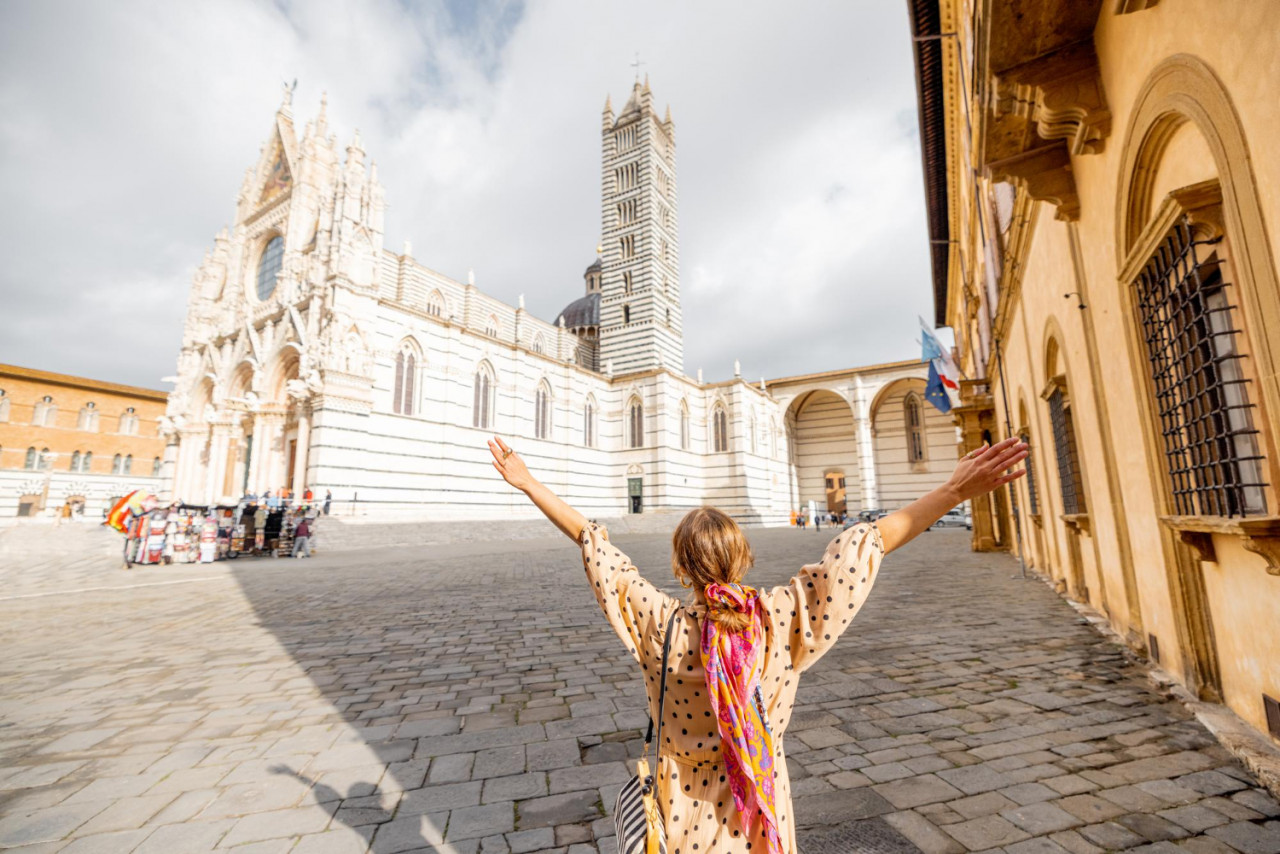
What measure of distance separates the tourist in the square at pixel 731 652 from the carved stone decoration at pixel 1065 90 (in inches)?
144

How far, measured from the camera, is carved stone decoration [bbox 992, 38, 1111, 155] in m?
3.83

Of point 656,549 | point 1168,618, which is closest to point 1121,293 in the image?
point 1168,618

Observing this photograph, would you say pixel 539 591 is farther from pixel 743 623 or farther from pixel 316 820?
pixel 743 623

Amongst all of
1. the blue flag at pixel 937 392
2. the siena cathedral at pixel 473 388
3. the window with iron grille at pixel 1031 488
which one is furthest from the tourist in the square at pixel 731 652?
the siena cathedral at pixel 473 388

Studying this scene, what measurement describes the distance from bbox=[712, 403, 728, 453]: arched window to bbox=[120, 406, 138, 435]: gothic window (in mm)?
41481

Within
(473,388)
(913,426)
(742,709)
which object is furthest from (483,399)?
(913,426)

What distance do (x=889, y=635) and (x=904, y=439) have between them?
38105 mm

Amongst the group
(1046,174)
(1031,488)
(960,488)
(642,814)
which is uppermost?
(1046,174)

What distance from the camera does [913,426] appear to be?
3994cm

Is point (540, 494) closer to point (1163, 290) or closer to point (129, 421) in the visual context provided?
point (1163, 290)

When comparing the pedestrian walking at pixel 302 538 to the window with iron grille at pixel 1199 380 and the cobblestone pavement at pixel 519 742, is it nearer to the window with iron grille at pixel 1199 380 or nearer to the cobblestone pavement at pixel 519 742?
the cobblestone pavement at pixel 519 742

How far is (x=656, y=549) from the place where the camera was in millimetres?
16688

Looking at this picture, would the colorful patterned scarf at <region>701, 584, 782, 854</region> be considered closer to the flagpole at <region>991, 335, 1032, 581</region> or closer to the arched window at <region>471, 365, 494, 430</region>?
the flagpole at <region>991, 335, 1032, 581</region>

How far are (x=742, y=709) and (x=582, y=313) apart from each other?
4471 centimetres
